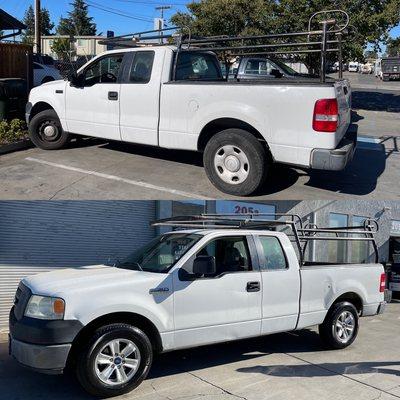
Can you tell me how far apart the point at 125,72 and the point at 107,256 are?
11.8 feet

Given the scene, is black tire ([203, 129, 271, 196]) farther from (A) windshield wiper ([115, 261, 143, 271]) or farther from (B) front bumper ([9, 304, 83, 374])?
(B) front bumper ([9, 304, 83, 374])

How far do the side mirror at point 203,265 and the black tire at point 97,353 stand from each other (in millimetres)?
830

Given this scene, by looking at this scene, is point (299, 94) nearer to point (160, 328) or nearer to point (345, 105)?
point (345, 105)

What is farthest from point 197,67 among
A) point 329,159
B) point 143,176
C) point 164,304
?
point 164,304

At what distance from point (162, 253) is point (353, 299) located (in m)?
3.09

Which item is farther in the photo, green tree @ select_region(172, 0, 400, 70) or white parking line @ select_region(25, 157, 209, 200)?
green tree @ select_region(172, 0, 400, 70)

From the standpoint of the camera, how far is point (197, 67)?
30.1 feet

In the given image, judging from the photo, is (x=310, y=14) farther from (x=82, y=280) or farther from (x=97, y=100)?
(x=82, y=280)

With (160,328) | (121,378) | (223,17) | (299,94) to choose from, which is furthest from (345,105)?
(223,17)

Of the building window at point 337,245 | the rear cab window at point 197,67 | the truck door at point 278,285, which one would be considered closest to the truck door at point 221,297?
the truck door at point 278,285

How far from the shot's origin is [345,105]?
7.90 m

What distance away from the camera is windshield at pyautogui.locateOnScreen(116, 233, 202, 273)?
5.83 metres

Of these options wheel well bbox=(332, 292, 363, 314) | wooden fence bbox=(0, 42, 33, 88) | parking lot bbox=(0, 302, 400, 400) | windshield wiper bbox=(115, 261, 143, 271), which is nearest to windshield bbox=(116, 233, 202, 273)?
windshield wiper bbox=(115, 261, 143, 271)

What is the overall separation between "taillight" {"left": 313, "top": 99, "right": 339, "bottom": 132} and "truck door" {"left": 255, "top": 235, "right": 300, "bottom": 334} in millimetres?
1562
